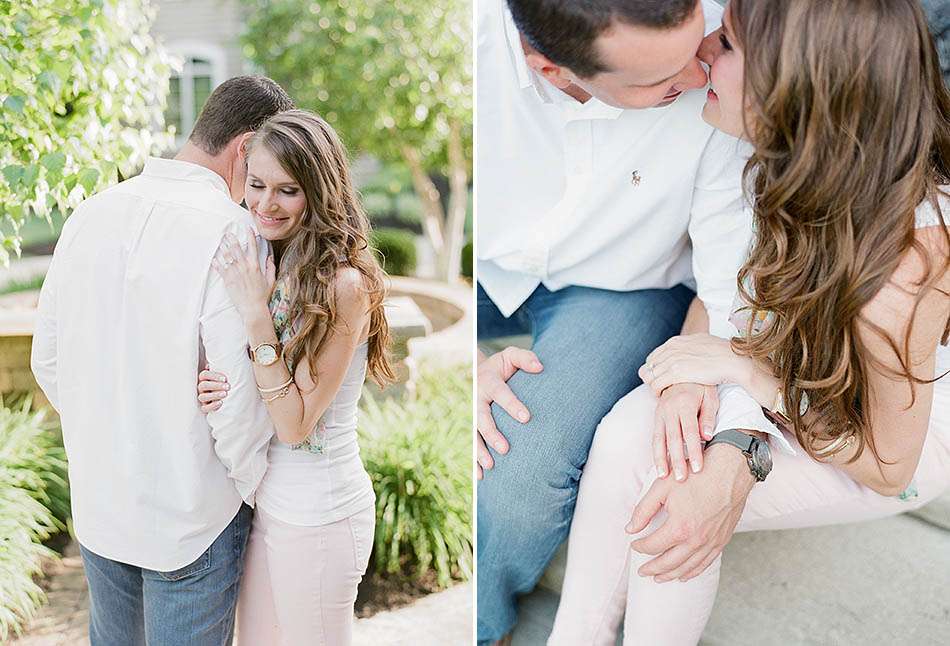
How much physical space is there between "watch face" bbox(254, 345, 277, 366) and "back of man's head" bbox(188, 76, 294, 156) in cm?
38

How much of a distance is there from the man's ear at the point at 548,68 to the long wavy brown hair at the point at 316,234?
392 millimetres

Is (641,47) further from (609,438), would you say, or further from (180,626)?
(180,626)

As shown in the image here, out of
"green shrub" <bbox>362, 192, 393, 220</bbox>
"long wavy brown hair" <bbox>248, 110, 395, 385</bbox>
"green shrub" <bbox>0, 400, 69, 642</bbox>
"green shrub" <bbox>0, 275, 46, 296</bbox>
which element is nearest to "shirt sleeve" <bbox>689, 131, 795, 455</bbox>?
"long wavy brown hair" <bbox>248, 110, 395, 385</bbox>

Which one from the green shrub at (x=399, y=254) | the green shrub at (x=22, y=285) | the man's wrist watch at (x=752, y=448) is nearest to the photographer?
the man's wrist watch at (x=752, y=448)

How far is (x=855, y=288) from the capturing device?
1.27 metres

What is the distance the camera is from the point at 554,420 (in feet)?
5.31

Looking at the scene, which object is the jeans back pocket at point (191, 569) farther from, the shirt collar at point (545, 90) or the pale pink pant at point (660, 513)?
the shirt collar at point (545, 90)

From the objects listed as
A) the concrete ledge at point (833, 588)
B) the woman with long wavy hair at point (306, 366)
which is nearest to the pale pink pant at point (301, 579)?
the woman with long wavy hair at point (306, 366)

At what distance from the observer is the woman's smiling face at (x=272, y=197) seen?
5.14 ft

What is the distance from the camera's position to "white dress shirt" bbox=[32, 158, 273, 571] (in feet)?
4.90

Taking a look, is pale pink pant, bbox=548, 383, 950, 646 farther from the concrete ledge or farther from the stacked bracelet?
the stacked bracelet

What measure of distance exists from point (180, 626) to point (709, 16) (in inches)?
55.3

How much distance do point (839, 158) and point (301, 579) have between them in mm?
1182

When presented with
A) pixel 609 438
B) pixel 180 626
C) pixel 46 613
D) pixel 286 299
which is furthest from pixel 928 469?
pixel 46 613
